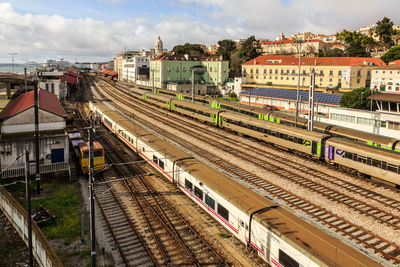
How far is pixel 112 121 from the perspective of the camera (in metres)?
40.1

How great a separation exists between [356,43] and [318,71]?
38.0 meters

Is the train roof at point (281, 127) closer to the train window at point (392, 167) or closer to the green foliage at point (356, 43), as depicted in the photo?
the train window at point (392, 167)

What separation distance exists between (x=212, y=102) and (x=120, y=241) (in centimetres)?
4056

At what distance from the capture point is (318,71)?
3044 inches

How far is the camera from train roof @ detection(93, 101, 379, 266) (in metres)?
11.6

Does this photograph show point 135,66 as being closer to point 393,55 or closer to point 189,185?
point 393,55

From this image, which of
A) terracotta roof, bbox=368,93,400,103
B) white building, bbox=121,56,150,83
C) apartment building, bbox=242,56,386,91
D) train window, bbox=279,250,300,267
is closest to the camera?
train window, bbox=279,250,300,267

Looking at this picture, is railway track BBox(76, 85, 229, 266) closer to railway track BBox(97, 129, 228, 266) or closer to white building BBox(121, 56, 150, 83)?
railway track BBox(97, 129, 228, 266)

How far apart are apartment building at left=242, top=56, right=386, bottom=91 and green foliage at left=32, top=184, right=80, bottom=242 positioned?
55876 mm

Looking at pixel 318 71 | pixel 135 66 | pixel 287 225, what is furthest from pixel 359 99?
pixel 135 66

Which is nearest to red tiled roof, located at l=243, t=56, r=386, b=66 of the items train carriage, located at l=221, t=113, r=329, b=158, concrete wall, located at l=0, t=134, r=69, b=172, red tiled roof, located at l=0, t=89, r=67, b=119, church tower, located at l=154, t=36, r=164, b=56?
train carriage, located at l=221, t=113, r=329, b=158

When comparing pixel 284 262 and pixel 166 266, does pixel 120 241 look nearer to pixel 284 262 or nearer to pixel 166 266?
pixel 166 266

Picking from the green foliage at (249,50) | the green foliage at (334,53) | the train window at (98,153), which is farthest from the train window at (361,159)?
the green foliage at (334,53)

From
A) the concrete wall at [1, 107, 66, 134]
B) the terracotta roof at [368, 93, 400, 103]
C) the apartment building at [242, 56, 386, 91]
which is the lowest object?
the concrete wall at [1, 107, 66, 134]
